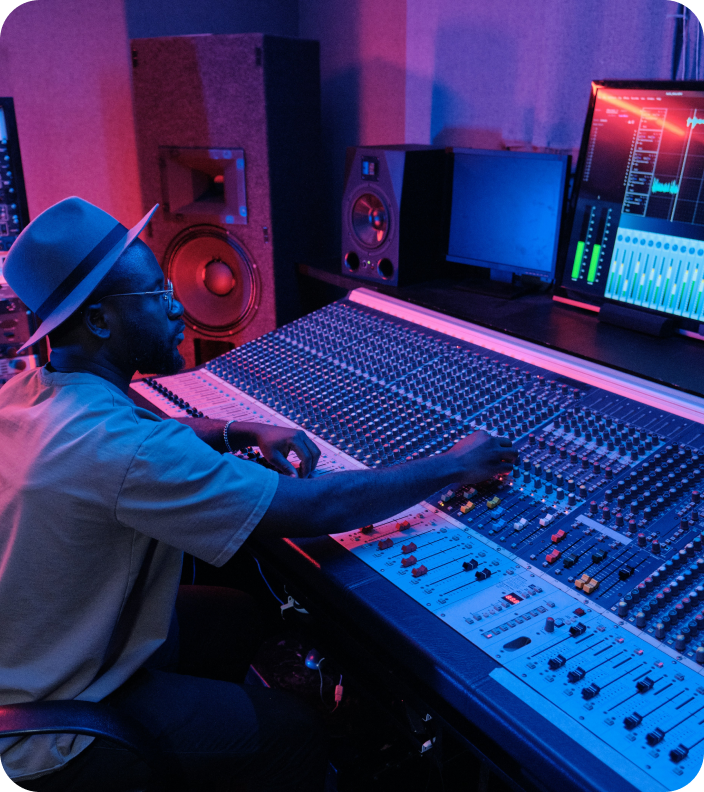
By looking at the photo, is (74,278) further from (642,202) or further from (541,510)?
(642,202)

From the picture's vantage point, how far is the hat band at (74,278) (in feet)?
3.57

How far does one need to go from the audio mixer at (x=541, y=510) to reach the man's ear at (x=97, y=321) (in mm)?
403

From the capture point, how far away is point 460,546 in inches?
41.9

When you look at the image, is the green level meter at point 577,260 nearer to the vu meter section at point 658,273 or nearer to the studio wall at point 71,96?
the vu meter section at point 658,273

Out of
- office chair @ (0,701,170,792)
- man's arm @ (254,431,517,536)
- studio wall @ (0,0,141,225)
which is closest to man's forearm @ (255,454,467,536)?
man's arm @ (254,431,517,536)

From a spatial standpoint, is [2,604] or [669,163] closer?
[2,604]

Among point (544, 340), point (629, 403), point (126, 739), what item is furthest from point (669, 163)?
point (126, 739)

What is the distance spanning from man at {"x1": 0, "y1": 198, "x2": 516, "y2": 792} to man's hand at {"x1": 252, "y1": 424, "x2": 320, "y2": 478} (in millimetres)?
195

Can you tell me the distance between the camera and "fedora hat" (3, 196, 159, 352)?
1.08m

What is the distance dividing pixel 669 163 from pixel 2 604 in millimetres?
1568

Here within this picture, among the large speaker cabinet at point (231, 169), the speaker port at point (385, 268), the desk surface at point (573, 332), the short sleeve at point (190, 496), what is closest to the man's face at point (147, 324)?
the short sleeve at point (190, 496)

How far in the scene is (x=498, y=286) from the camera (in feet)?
7.01

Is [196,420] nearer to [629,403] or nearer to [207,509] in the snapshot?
[207,509]

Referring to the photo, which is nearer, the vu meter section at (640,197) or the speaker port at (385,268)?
the vu meter section at (640,197)
